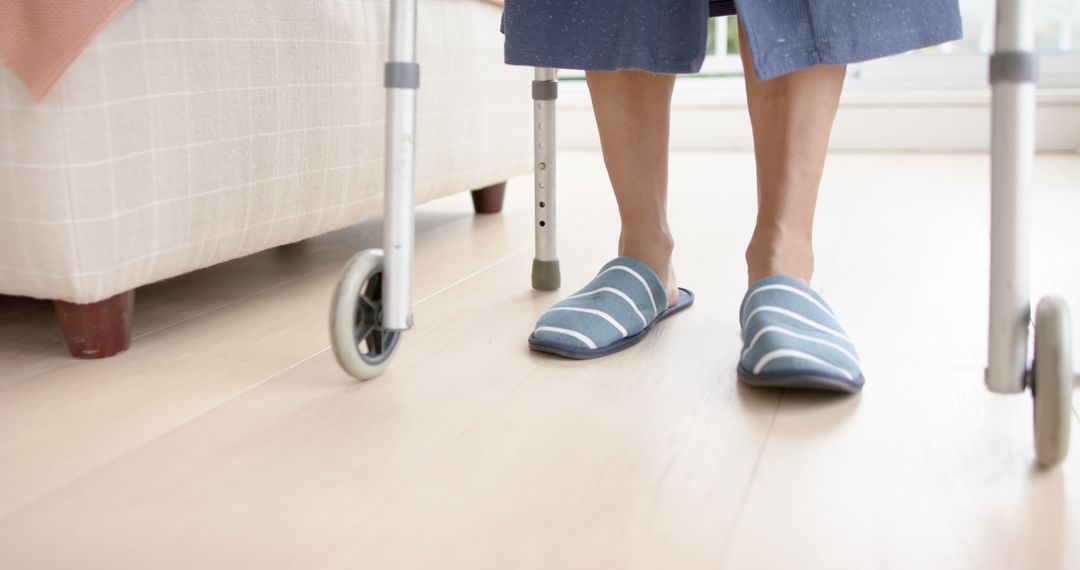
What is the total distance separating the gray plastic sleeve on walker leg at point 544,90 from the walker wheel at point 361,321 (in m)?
0.39

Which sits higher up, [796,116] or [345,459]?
[796,116]

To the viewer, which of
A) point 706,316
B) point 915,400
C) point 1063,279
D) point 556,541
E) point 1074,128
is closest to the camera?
point 556,541

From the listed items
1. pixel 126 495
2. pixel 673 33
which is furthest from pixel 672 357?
pixel 126 495

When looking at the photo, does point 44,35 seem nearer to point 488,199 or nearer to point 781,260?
point 781,260

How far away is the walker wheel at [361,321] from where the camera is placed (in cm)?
84

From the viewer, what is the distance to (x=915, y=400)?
0.84m

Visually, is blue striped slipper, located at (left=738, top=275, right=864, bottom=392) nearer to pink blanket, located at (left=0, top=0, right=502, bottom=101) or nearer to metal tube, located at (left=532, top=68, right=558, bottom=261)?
metal tube, located at (left=532, top=68, right=558, bottom=261)

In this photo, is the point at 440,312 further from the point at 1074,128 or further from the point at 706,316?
the point at 1074,128

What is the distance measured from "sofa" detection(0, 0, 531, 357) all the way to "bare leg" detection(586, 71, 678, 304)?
0.35 metres

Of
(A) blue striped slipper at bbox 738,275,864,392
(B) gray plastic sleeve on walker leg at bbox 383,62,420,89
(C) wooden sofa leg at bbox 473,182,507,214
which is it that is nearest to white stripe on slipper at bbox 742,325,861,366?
(A) blue striped slipper at bbox 738,275,864,392

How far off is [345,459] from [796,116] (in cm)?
50

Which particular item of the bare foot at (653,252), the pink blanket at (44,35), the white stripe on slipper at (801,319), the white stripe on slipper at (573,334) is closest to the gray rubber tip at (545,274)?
the bare foot at (653,252)

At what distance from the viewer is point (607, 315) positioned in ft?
3.22

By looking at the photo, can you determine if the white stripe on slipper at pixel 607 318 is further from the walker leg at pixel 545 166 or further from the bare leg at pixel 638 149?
the walker leg at pixel 545 166
